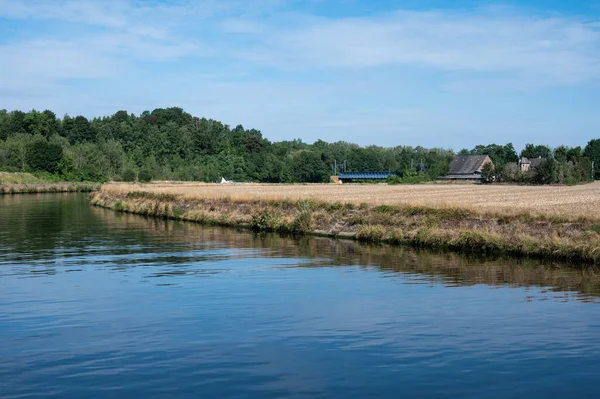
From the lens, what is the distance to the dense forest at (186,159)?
459 ft

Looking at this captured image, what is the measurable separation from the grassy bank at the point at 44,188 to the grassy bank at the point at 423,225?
66770 millimetres

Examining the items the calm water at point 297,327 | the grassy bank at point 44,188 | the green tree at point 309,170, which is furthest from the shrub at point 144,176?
the calm water at point 297,327

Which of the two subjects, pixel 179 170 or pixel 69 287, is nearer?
pixel 69 287

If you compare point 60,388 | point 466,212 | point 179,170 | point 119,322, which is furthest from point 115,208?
point 179,170

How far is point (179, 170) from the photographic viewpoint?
531 ft

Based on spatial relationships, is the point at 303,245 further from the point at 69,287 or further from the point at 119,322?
the point at 119,322

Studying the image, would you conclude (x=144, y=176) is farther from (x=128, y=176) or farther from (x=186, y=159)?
(x=186, y=159)

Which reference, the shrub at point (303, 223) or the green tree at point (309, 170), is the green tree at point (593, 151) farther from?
the shrub at point (303, 223)

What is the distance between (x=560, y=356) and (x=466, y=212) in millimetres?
22216

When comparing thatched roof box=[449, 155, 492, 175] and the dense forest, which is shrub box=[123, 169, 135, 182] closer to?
the dense forest

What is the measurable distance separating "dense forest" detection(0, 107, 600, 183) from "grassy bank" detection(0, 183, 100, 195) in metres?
16.5

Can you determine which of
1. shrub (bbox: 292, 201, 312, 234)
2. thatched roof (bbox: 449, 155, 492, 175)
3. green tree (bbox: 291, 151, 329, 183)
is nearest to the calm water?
shrub (bbox: 292, 201, 312, 234)

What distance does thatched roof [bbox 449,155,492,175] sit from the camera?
162125 millimetres

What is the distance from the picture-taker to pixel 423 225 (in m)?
35.9
